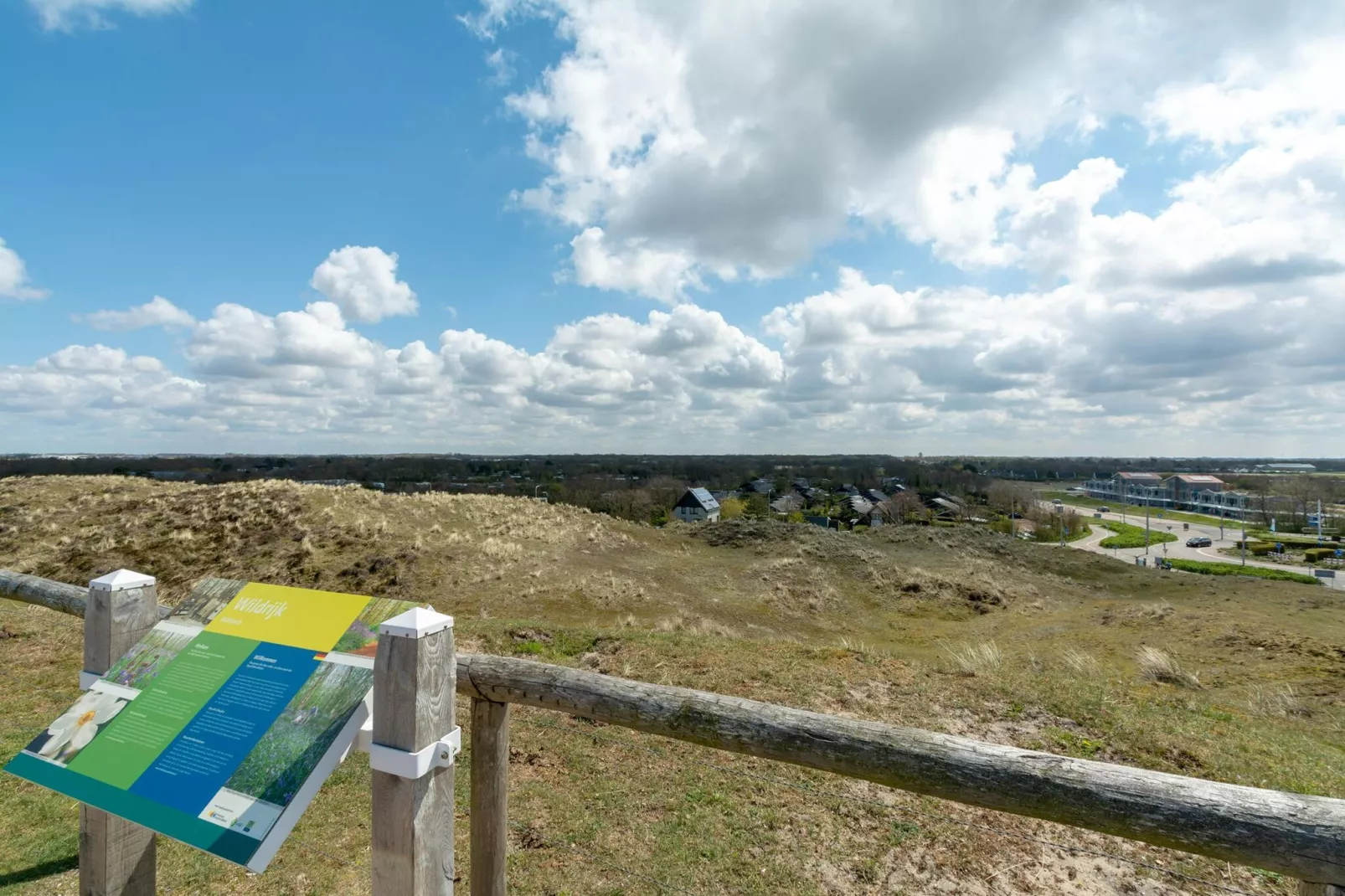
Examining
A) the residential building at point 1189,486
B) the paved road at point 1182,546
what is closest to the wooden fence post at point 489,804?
the paved road at point 1182,546

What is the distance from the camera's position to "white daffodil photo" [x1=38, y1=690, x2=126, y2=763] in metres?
2.50

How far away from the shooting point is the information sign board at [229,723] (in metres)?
2.04

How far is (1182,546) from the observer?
219 ft

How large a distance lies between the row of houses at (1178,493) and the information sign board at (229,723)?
353ft

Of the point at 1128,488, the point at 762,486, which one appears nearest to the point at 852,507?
the point at 762,486

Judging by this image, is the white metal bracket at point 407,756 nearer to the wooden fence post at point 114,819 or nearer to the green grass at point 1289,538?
the wooden fence post at point 114,819

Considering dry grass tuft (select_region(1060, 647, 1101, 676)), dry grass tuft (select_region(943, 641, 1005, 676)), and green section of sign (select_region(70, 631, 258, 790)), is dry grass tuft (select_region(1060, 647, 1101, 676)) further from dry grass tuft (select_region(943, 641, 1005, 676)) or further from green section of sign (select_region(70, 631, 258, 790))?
green section of sign (select_region(70, 631, 258, 790))

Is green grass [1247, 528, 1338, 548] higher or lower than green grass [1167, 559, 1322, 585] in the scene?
lower

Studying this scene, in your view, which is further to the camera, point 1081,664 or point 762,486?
point 762,486

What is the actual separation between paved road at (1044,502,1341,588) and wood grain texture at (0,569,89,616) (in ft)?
175

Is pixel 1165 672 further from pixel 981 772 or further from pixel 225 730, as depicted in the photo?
pixel 225 730

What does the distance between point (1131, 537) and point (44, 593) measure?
277 ft

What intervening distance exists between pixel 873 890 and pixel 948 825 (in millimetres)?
1139

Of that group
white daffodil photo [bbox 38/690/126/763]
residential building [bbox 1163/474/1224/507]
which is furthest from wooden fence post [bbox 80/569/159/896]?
residential building [bbox 1163/474/1224/507]
